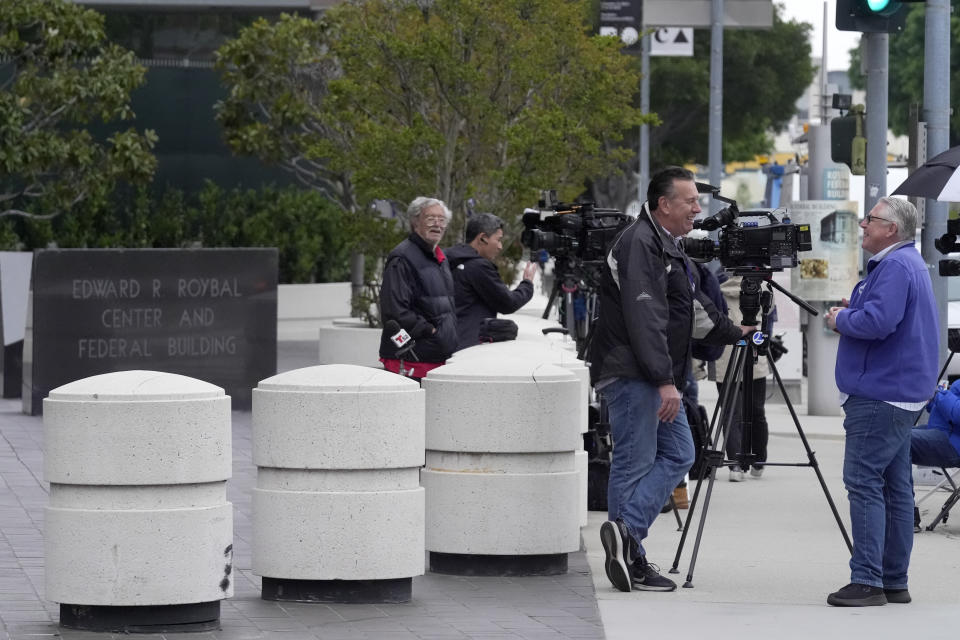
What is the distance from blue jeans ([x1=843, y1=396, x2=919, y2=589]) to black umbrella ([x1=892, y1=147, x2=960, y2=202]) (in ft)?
7.39

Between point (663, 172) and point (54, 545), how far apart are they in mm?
3325

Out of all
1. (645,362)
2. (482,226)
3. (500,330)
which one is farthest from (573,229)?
(645,362)

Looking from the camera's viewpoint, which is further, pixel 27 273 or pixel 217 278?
pixel 27 273

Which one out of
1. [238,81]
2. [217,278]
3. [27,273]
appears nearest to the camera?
[217,278]

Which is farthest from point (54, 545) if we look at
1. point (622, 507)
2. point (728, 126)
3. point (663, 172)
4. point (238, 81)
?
point (728, 126)

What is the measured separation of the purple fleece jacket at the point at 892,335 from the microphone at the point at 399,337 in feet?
10.3

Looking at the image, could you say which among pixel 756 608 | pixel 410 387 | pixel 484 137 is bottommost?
pixel 756 608

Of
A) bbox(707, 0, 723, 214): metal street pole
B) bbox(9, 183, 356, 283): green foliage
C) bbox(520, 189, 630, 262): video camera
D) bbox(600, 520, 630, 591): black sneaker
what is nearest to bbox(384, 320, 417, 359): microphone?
bbox(520, 189, 630, 262): video camera

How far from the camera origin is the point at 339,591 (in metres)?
7.80

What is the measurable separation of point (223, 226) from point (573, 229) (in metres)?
20.3

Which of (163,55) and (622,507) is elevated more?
(163,55)

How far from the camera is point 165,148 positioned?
33.7m

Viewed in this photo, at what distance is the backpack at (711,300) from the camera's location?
30.7ft

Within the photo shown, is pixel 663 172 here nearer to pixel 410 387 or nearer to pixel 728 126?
Result: pixel 410 387
